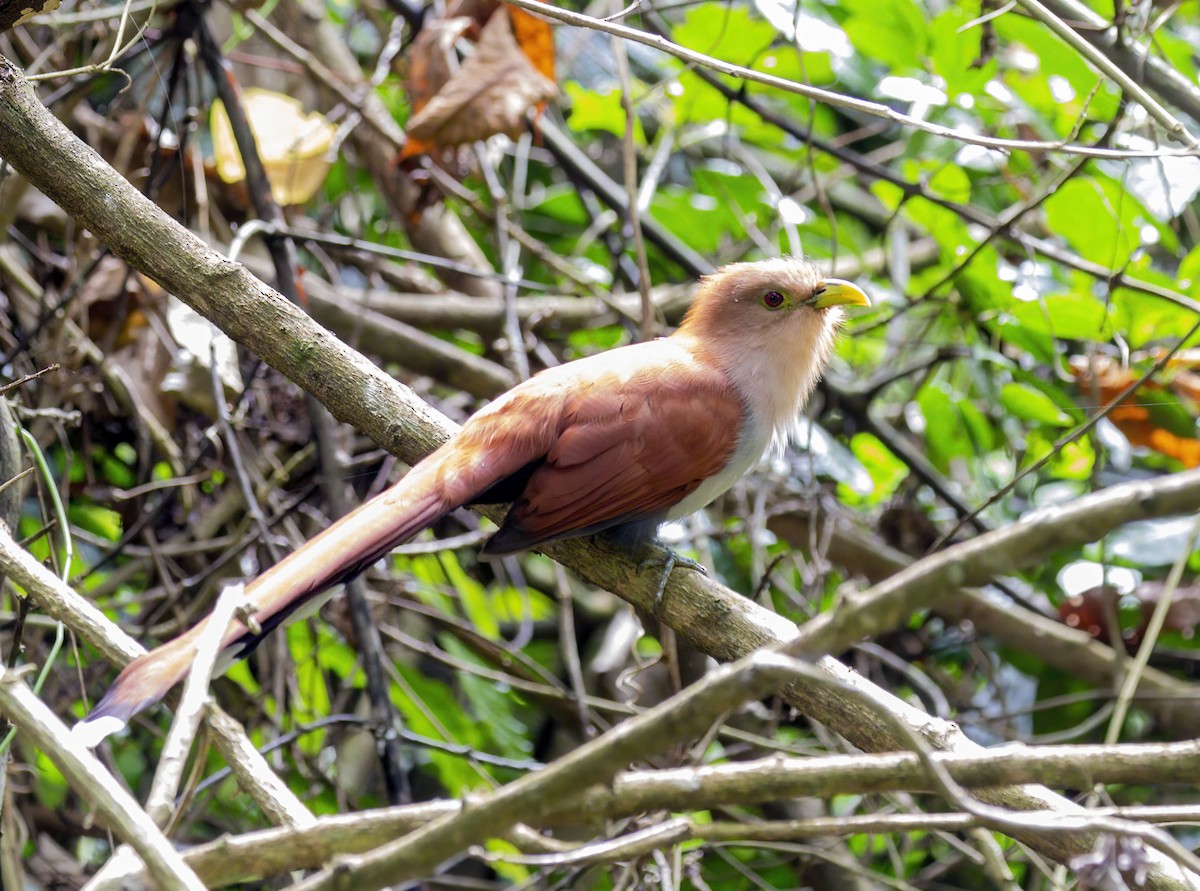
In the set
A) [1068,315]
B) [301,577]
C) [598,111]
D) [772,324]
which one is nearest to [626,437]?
[772,324]

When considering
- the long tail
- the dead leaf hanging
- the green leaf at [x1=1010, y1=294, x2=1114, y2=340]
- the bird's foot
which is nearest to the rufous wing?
the bird's foot

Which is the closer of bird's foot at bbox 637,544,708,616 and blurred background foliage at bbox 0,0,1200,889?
bird's foot at bbox 637,544,708,616

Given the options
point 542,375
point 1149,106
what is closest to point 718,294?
point 542,375

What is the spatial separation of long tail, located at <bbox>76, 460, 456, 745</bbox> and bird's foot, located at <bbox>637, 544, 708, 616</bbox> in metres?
0.43

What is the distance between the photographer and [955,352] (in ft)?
13.4

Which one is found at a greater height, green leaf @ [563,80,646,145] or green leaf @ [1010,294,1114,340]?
green leaf @ [563,80,646,145]

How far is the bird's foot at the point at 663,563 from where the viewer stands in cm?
234

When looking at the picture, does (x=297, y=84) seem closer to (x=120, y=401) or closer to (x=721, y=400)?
(x=120, y=401)

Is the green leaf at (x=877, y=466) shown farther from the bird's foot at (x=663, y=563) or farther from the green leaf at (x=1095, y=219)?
the bird's foot at (x=663, y=563)

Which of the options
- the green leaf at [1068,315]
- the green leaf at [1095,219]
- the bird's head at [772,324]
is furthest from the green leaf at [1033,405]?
the bird's head at [772,324]

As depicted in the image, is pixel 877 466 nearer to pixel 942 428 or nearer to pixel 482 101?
pixel 942 428

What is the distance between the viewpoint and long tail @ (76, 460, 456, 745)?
1.62m

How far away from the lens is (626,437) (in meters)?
2.68

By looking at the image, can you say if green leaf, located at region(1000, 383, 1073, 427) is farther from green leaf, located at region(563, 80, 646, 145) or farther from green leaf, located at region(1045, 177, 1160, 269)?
green leaf, located at region(563, 80, 646, 145)
